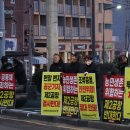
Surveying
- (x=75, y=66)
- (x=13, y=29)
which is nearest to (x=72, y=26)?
(x=13, y=29)

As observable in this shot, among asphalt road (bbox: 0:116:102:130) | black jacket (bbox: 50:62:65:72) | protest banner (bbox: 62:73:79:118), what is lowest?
asphalt road (bbox: 0:116:102:130)

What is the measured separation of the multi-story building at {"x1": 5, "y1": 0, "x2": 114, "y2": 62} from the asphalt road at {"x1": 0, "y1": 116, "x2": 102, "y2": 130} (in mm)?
44381

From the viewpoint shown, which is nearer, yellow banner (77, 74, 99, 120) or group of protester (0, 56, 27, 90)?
yellow banner (77, 74, 99, 120)

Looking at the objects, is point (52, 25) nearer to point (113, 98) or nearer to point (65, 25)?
point (113, 98)

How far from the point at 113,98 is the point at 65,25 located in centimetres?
5934

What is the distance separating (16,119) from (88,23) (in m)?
63.6

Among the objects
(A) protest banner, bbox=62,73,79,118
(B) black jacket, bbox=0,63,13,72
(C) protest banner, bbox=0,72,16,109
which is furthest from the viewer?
(B) black jacket, bbox=0,63,13,72

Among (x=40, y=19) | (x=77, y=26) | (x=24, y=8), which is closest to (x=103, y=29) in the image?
(x=77, y=26)

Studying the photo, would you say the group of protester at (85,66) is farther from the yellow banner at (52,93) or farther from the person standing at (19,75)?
the person standing at (19,75)

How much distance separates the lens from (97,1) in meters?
77.6

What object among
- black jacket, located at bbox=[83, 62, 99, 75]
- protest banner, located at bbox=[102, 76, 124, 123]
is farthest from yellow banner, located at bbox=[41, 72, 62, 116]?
protest banner, located at bbox=[102, 76, 124, 123]

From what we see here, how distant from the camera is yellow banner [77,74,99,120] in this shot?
12.3 m

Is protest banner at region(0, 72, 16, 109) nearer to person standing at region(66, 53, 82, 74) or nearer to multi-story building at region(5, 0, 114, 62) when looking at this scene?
person standing at region(66, 53, 82, 74)

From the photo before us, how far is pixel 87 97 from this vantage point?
1246cm
